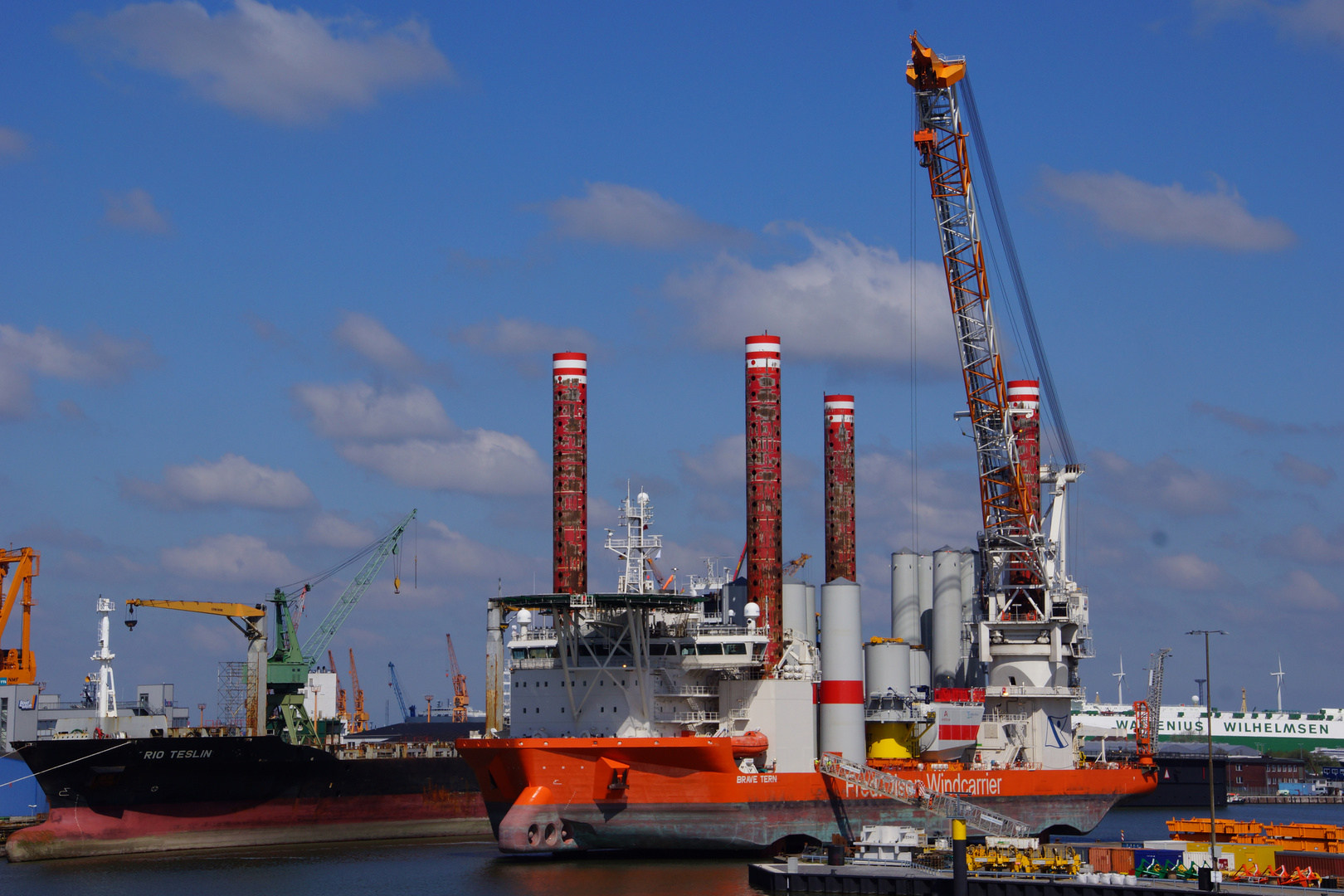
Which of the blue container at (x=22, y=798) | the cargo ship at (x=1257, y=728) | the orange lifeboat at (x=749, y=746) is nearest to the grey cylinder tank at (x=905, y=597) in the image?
the orange lifeboat at (x=749, y=746)

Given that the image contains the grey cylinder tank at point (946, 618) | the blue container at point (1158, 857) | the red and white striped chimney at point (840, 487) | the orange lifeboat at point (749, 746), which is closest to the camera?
the blue container at point (1158, 857)

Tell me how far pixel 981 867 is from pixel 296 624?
50863 millimetres

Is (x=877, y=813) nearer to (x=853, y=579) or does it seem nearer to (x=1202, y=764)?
(x=853, y=579)

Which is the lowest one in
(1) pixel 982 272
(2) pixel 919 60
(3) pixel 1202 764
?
(3) pixel 1202 764

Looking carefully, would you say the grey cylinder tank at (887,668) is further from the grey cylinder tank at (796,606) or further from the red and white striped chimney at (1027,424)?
the red and white striped chimney at (1027,424)

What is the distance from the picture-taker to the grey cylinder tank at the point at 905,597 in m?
95.3

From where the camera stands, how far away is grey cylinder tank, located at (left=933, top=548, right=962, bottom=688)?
9119 centimetres

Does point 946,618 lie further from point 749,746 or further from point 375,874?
point 375,874

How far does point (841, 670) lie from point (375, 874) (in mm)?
21836

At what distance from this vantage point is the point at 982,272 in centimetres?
7956

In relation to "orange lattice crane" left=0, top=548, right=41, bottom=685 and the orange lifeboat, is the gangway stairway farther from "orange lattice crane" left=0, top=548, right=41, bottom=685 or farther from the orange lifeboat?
"orange lattice crane" left=0, top=548, right=41, bottom=685

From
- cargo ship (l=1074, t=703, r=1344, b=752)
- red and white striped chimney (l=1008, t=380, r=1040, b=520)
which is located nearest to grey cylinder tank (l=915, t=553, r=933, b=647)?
red and white striped chimney (l=1008, t=380, r=1040, b=520)

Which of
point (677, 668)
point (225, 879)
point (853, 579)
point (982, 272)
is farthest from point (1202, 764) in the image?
point (225, 879)

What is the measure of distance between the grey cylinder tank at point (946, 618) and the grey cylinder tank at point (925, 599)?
2.37 metres
